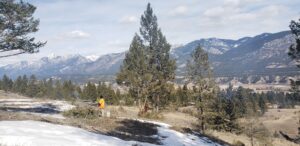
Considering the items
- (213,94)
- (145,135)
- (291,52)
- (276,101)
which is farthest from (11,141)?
(276,101)

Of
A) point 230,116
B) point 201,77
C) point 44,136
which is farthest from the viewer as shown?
point 230,116

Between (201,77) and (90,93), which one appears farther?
(90,93)

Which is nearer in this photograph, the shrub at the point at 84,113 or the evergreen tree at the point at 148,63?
the shrub at the point at 84,113

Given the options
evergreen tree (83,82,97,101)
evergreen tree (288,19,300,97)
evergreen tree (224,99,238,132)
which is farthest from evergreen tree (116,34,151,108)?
evergreen tree (83,82,97,101)

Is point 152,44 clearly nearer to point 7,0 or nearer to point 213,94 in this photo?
point 213,94

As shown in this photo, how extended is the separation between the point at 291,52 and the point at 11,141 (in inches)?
855

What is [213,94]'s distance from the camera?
41125 mm

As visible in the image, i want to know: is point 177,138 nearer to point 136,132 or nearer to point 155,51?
point 136,132

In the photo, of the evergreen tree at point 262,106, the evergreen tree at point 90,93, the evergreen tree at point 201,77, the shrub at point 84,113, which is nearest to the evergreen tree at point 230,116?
the evergreen tree at point 201,77

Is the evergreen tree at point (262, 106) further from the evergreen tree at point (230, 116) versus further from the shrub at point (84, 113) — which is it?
the shrub at point (84, 113)

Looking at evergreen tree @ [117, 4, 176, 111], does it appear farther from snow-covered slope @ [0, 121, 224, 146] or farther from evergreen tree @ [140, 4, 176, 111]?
snow-covered slope @ [0, 121, 224, 146]

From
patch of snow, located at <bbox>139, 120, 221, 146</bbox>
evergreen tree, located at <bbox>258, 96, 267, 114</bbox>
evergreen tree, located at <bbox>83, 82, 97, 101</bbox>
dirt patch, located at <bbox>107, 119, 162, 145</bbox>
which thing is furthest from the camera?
evergreen tree, located at <bbox>258, 96, 267, 114</bbox>

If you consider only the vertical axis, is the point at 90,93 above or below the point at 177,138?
above

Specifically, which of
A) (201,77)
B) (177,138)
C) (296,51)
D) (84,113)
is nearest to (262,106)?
(201,77)
